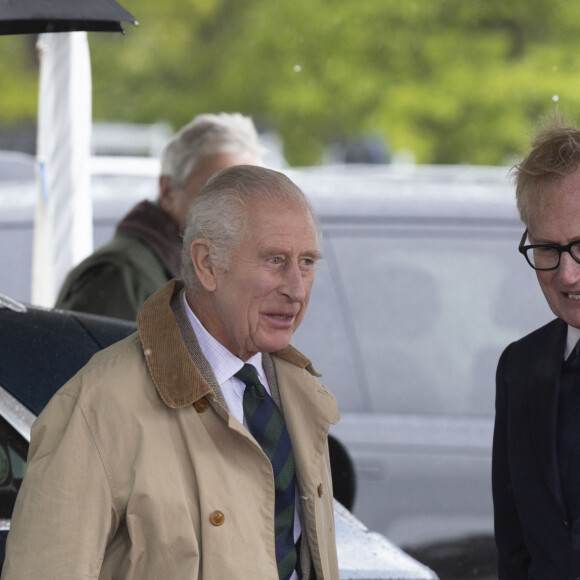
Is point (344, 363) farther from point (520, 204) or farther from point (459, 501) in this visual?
point (520, 204)

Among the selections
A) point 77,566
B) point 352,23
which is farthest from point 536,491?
point 352,23

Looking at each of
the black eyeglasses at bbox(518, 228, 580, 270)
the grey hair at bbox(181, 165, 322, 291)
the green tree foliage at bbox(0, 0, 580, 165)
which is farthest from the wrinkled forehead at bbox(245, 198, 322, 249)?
the green tree foliage at bbox(0, 0, 580, 165)

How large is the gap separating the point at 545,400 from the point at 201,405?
2.52 feet

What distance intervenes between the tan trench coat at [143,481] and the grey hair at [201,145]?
5.46 feet

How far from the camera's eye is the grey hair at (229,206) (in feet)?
7.11

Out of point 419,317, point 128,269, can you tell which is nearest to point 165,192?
point 128,269

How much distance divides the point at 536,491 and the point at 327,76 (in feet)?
32.8

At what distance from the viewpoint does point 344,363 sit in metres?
4.25

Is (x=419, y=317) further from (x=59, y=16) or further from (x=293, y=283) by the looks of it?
(x=59, y=16)

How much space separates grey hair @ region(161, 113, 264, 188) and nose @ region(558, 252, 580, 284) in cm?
175

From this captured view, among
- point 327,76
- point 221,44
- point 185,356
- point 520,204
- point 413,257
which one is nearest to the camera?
point 185,356

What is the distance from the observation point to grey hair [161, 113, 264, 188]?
3744 millimetres

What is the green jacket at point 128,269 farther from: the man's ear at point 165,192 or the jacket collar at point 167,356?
the jacket collar at point 167,356

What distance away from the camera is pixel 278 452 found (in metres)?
2.21
